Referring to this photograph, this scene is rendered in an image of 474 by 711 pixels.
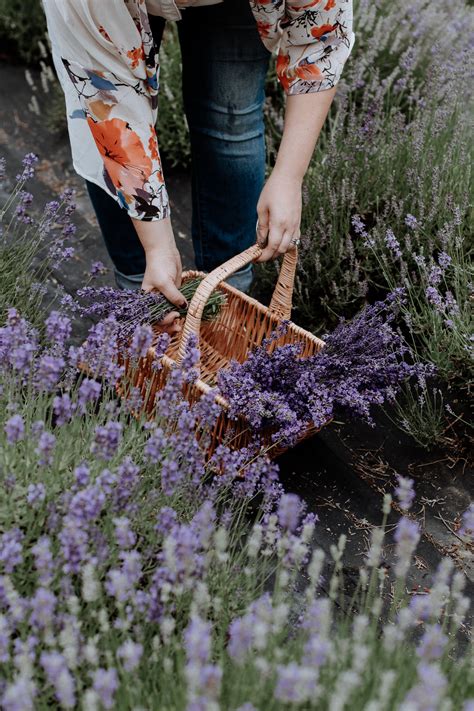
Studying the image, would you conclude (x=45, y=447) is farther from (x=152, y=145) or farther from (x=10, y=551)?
(x=152, y=145)

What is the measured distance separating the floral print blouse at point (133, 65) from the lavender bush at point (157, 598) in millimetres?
469

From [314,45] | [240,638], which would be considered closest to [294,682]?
[240,638]

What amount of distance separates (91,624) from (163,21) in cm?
152

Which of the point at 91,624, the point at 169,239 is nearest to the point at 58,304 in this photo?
the point at 169,239

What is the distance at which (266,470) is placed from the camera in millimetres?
1503

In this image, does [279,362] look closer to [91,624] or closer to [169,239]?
[169,239]

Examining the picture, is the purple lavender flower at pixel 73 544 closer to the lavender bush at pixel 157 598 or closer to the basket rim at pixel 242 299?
the lavender bush at pixel 157 598

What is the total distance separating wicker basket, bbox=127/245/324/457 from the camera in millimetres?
1861

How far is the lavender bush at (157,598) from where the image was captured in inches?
38.3

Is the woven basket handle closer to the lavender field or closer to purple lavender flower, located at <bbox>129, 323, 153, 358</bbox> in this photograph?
the lavender field

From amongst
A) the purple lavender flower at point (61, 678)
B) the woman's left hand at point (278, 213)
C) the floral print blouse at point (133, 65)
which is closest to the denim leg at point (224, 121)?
the floral print blouse at point (133, 65)

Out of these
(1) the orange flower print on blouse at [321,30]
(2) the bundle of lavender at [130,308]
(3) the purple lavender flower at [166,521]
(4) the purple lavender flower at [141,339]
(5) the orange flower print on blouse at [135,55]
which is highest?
(1) the orange flower print on blouse at [321,30]

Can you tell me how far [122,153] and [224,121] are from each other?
0.46 m

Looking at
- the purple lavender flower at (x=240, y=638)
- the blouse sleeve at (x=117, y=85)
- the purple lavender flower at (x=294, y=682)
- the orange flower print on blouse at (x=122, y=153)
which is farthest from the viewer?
the orange flower print on blouse at (x=122, y=153)
